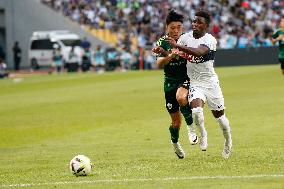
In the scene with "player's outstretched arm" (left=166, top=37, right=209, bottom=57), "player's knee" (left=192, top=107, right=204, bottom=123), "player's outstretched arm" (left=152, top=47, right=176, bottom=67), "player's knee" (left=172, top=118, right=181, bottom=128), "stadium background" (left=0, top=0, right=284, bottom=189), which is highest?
"player's outstretched arm" (left=166, top=37, right=209, bottom=57)

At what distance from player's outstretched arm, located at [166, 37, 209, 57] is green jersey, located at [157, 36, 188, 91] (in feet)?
2.75

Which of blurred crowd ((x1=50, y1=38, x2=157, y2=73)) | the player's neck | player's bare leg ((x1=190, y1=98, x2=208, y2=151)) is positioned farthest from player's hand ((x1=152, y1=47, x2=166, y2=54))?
blurred crowd ((x1=50, y1=38, x2=157, y2=73))

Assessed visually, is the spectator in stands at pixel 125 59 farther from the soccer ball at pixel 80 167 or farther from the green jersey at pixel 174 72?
the soccer ball at pixel 80 167

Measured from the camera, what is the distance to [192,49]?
14.0 m

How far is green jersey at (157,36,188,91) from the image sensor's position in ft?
49.3

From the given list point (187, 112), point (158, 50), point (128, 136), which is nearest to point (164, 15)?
point (128, 136)

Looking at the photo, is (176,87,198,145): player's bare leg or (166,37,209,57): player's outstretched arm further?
(176,87,198,145): player's bare leg

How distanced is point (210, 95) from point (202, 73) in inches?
15.2

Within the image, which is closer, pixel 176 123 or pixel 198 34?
pixel 198 34

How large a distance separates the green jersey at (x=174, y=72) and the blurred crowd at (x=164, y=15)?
43313 mm

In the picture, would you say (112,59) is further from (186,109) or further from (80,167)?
(80,167)

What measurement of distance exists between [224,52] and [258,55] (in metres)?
2.52

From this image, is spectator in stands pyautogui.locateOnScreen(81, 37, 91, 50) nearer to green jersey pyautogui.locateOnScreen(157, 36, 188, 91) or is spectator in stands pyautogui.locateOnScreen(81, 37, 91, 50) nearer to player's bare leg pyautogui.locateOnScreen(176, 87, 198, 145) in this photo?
player's bare leg pyautogui.locateOnScreen(176, 87, 198, 145)

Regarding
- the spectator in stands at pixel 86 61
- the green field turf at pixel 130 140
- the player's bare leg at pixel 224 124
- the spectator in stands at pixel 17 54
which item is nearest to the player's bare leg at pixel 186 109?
the green field turf at pixel 130 140
